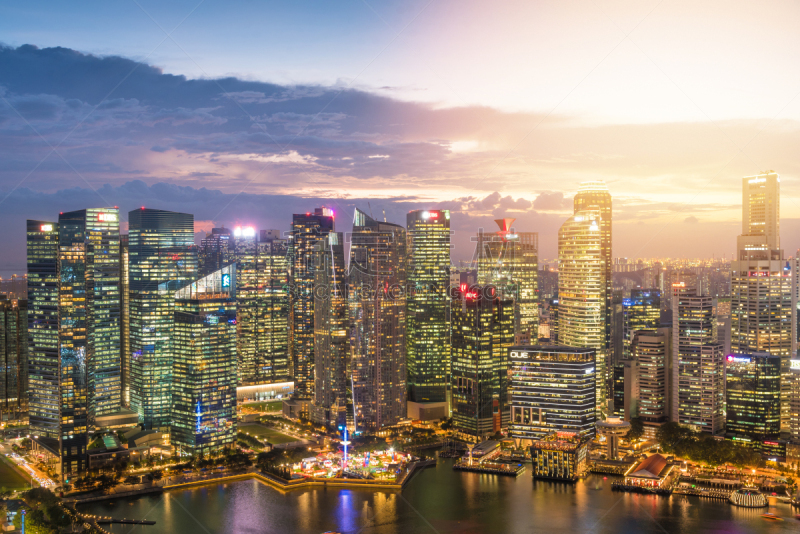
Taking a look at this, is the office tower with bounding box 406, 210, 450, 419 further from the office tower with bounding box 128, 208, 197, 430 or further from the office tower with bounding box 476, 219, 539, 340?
the office tower with bounding box 128, 208, 197, 430

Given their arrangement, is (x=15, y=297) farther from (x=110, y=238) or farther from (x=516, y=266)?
(x=516, y=266)

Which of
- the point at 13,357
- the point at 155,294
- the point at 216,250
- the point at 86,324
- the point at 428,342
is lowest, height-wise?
the point at 13,357

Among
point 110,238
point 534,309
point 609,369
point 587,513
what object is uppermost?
point 110,238

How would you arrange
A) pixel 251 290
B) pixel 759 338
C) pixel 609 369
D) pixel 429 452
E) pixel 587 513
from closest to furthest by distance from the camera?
1. pixel 587 513
2. pixel 429 452
3. pixel 759 338
4. pixel 609 369
5. pixel 251 290

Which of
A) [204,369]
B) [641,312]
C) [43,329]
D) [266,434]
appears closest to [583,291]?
[641,312]

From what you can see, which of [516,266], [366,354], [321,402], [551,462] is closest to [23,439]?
[321,402]

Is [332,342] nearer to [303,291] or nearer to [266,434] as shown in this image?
[266,434]
